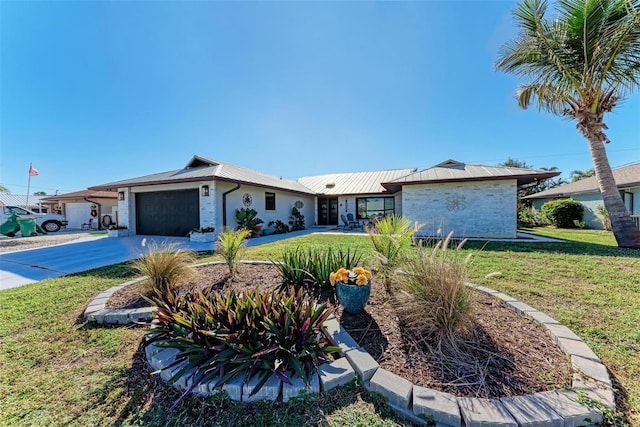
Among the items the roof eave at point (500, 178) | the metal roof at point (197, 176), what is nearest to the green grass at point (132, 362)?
the roof eave at point (500, 178)

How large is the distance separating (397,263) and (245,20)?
9.08m

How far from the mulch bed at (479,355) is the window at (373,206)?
49.7 ft

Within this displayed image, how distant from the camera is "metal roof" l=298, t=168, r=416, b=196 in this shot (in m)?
18.6

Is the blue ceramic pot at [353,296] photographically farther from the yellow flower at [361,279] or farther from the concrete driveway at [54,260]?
the concrete driveway at [54,260]

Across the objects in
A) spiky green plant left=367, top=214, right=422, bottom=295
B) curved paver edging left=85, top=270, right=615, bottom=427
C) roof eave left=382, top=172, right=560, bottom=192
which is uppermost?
roof eave left=382, top=172, right=560, bottom=192

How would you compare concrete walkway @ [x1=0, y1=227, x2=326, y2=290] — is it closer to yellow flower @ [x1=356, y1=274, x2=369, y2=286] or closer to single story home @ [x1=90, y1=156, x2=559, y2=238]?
single story home @ [x1=90, y1=156, x2=559, y2=238]

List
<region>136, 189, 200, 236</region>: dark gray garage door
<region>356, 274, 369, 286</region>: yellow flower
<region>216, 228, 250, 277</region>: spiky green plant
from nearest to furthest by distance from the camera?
<region>356, 274, 369, 286</region>: yellow flower, <region>216, 228, 250, 277</region>: spiky green plant, <region>136, 189, 200, 236</region>: dark gray garage door

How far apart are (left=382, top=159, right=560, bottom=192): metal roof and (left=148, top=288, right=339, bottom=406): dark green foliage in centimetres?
1048

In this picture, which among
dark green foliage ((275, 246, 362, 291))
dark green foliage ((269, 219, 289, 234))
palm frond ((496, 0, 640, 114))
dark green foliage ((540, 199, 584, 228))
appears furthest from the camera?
dark green foliage ((540, 199, 584, 228))

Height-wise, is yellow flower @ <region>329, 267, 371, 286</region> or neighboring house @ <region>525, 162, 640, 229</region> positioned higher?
neighboring house @ <region>525, 162, 640, 229</region>

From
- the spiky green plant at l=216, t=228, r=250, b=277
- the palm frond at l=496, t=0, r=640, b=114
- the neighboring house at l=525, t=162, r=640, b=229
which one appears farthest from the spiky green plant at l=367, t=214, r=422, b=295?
the neighboring house at l=525, t=162, r=640, b=229

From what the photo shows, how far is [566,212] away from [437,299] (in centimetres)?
2023

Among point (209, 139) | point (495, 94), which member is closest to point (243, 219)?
point (209, 139)

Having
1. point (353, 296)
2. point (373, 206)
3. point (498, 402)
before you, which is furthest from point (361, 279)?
point (373, 206)
